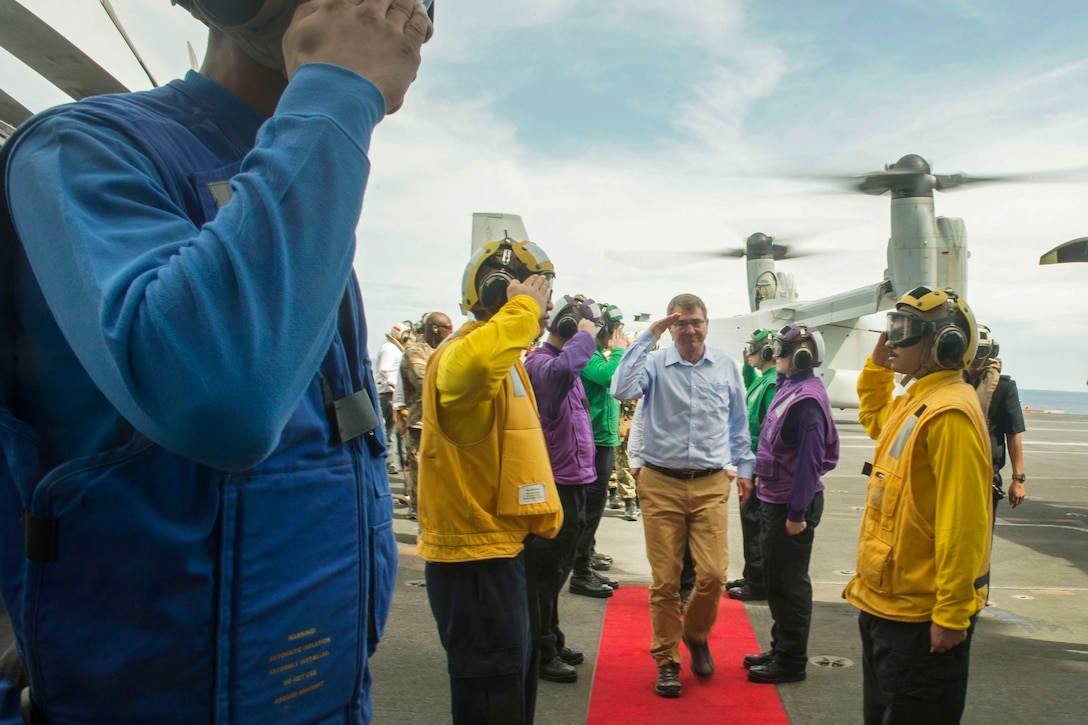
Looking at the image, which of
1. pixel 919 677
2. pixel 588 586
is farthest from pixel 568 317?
pixel 588 586

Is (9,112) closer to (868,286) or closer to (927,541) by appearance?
(927,541)

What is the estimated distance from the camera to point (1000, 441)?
665cm

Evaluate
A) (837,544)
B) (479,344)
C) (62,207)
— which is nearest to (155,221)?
(62,207)

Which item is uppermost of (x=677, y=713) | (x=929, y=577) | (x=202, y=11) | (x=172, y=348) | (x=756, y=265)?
(x=756, y=265)

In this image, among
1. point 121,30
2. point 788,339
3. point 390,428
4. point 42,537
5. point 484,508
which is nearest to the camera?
point 42,537

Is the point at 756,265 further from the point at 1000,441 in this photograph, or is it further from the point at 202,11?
the point at 202,11

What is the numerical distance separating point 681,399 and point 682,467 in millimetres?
476

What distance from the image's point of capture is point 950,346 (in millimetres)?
3119

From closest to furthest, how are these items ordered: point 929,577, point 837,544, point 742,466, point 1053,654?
point 929,577 → point 1053,654 → point 742,466 → point 837,544

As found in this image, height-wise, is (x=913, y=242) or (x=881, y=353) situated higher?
(x=913, y=242)

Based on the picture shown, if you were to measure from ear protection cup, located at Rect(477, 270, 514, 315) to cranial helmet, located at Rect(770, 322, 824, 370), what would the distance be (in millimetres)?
2715

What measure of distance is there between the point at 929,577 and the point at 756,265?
29.0 meters

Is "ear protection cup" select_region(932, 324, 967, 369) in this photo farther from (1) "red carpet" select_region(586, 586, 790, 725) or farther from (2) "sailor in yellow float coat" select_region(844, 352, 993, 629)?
(1) "red carpet" select_region(586, 586, 790, 725)

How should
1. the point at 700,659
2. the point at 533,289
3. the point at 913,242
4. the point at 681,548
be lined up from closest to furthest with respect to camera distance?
1. the point at 533,289
2. the point at 700,659
3. the point at 681,548
4. the point at 913,242
